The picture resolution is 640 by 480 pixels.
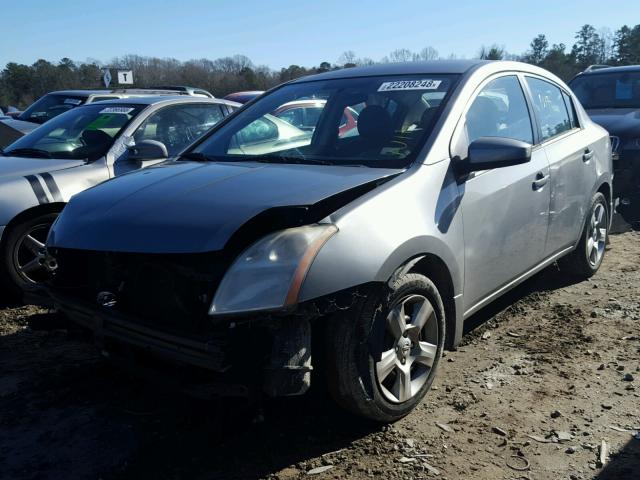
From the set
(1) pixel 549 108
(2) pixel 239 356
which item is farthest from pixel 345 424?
(1) pixel 549 108

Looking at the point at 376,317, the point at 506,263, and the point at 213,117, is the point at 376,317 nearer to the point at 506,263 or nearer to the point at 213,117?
the point at 506,263

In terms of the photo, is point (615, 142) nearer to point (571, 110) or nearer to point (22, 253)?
point (571, 110)

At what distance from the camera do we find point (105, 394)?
3.51 meters

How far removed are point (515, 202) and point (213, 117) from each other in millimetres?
3959

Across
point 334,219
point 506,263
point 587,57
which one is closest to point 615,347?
point 506,263

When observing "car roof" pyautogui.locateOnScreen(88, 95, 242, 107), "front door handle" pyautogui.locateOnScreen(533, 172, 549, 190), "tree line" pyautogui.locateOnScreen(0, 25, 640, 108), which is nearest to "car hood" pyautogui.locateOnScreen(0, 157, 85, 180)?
"car roof" pyautogui.locateOnScreen(88, 95, 242, 107)

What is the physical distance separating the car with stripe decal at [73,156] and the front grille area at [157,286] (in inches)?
61.2

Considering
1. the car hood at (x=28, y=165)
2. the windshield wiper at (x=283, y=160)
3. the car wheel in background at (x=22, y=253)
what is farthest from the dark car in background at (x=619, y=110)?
the car wheel in background at (x=22, y=253)

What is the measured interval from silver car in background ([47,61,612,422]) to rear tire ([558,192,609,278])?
1119 millimetres

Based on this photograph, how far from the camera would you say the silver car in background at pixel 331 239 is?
2572 mm

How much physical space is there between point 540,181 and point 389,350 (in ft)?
6.12

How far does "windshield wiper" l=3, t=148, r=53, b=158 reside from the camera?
5730 mm

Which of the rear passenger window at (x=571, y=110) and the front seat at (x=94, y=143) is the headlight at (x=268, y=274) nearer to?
the rear passenger window at (x=571, y=110)

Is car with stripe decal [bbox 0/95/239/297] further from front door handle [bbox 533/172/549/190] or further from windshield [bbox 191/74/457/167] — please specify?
front door handle [bbox 533/172/549/190]
